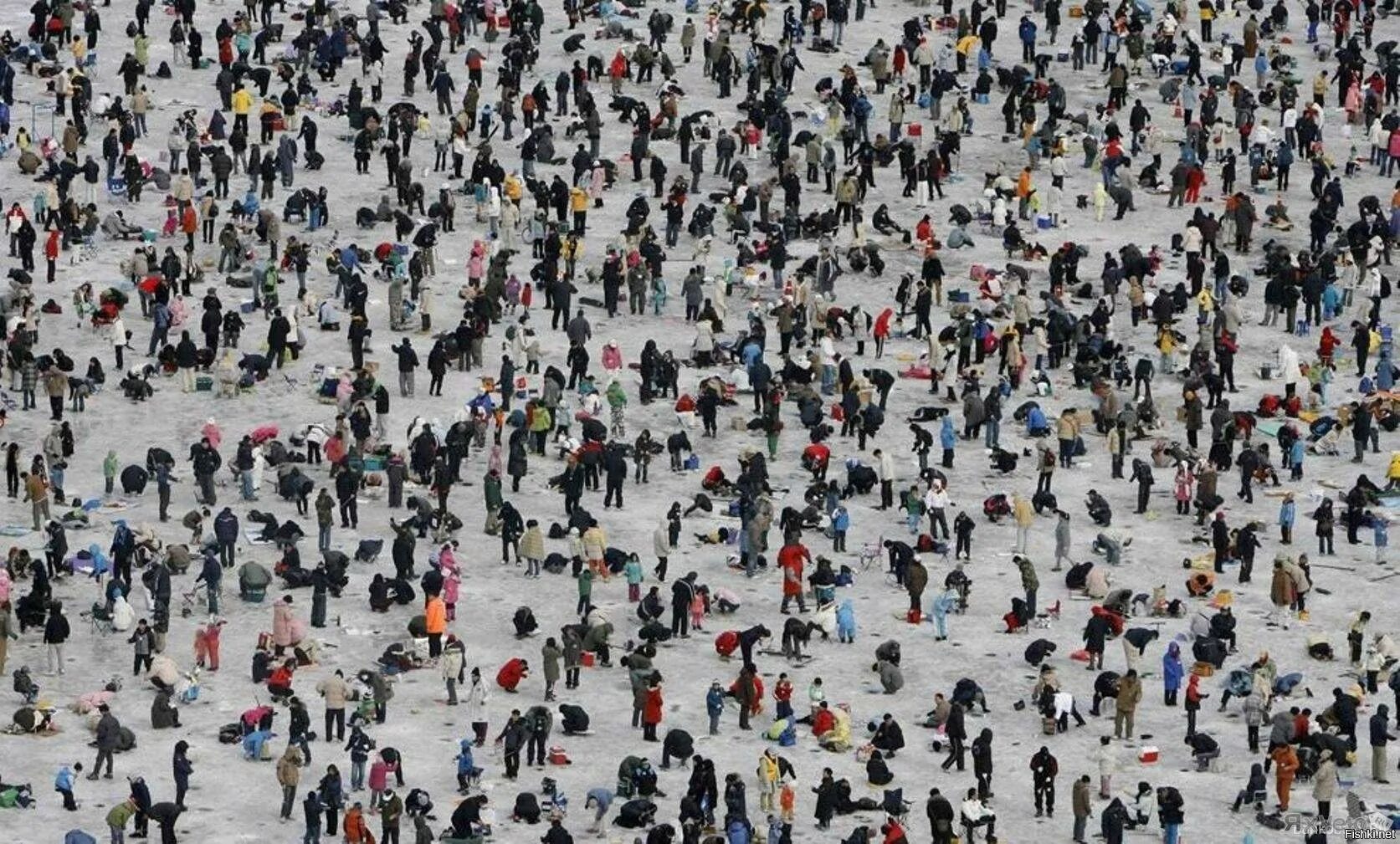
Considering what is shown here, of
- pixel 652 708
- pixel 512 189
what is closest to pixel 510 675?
pixel 652 708

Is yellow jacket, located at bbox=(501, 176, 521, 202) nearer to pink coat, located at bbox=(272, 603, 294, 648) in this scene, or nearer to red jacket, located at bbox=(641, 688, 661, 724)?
pink coat, located at bbox=(272, 603, 294, 648)

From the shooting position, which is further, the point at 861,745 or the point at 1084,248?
the point at 1084,248

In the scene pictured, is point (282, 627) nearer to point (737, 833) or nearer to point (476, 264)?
point (737, 833)

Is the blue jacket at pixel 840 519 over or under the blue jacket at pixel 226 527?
under

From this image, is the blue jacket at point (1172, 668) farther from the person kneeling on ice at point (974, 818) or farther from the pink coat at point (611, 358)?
the pink coat at point (611, 358)

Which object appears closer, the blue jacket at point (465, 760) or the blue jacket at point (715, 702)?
the blue jacket at point (465, 760)

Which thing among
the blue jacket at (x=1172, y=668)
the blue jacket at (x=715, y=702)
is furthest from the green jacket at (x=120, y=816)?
the blue jacket at (x=1172, y=668)

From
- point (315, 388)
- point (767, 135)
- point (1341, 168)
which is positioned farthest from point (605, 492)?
point (1341, 168)

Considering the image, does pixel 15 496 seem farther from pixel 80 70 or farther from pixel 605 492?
pixel 80 70

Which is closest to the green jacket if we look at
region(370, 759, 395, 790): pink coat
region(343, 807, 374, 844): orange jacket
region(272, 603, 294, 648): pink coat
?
region(343, 807, 374, 844): orange jacket
